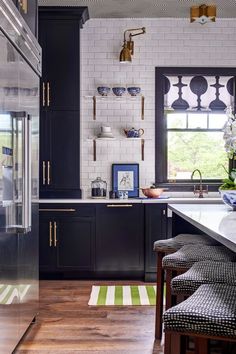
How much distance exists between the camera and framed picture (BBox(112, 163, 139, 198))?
6539mm

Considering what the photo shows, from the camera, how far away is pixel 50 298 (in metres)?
5.11

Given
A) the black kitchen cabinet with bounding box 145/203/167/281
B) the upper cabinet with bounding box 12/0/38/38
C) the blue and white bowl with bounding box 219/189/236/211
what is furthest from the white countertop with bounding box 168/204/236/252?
the black kitchen cabinet with bounding box 145/203/167/281

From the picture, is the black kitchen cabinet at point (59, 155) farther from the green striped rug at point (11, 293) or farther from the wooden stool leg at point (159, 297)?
the green striped rug at point (11, 293)

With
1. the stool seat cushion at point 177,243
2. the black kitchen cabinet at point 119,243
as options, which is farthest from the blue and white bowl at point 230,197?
the black kitchen cabinet at point 119,243

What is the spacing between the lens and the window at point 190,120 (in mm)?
6621

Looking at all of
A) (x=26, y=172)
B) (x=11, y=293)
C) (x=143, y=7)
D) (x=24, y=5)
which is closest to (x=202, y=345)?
(x=11, y=293)

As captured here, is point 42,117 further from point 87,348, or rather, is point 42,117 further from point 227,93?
point 87,348

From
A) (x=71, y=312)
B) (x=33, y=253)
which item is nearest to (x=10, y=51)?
(x=33, y=253)

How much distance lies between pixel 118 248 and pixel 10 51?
3.27 m

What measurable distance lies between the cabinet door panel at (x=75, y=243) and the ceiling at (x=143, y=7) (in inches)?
92.0

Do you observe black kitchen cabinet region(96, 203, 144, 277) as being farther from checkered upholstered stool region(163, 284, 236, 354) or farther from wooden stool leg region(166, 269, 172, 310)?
checkered upholstered stool region(163, 284, 236, 354)

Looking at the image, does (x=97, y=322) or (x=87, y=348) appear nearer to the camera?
(x=87, y=348)

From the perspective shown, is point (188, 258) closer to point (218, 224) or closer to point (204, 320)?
point (218, 224)

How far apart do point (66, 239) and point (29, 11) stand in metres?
2.74
